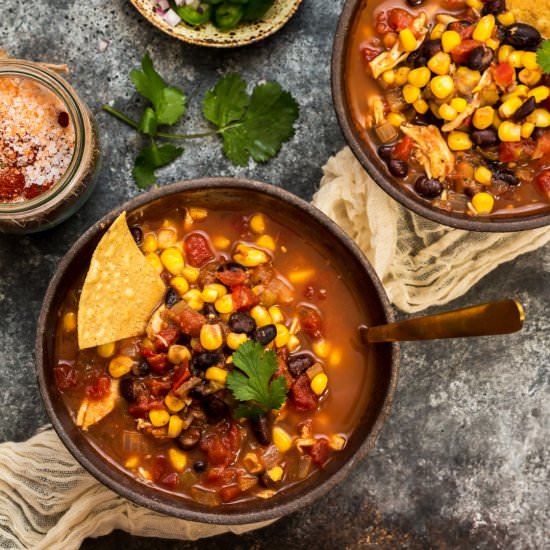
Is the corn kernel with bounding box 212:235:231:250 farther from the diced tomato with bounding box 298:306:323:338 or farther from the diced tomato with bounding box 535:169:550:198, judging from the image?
the diced tomato with bounding box 535:169:550:198

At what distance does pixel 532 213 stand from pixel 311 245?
89cm

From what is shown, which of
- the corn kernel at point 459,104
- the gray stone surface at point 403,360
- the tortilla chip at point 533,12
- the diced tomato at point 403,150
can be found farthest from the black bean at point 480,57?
the gray stone surface at point 403,360

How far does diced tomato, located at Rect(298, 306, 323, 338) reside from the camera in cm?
315

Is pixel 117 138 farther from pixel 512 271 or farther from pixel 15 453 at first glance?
pixel 512 271

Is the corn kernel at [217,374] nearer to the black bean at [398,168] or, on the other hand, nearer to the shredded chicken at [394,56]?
the black bean at [398,168]

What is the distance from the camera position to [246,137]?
365 centimetres

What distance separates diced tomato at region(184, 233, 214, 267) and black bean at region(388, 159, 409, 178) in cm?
78

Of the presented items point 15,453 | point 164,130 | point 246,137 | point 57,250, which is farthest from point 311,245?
point 15,453

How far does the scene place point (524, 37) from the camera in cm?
320

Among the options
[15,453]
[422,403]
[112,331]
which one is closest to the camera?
[112,331]

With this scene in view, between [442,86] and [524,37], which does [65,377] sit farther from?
[524,37]

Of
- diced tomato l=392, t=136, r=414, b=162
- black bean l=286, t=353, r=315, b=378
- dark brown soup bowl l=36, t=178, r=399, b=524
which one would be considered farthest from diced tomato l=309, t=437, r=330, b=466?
diced tomato l=392, t=136, r=414, b=162

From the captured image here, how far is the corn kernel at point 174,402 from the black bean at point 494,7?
6.27 ft

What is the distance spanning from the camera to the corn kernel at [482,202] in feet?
10.8
